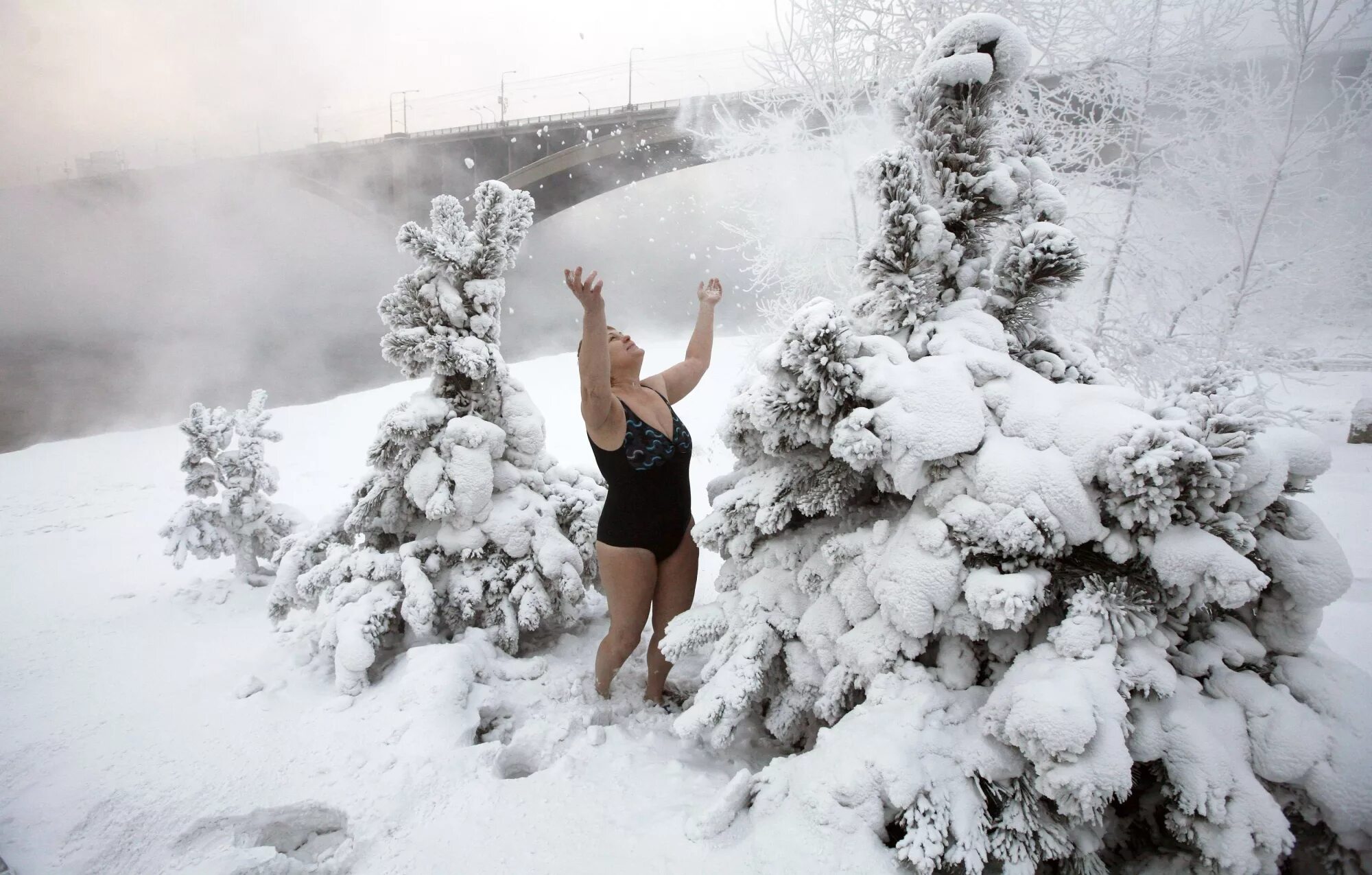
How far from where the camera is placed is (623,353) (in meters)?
2.03

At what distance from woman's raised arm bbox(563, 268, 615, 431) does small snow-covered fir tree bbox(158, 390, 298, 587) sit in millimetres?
2633

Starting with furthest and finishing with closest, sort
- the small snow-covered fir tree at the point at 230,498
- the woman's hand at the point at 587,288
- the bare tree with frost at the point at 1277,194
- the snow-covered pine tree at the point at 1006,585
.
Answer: the bare tree with frost at the point at 1277,194 < the small snow-covered fir tree at the point at 230,498 < the woman's hand at the point at 587,288 < the snow-covered pine tree at the point at 1006,585

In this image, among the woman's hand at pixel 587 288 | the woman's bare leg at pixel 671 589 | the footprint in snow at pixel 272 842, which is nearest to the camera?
the footprint in snow at pixel 272 842

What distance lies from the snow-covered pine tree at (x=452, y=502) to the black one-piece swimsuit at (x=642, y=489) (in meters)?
0.41

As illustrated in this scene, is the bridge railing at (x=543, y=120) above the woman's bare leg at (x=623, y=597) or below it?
above

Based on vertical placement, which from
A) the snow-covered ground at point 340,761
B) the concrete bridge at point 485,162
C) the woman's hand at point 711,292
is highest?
the concrete bridge at point 485,162

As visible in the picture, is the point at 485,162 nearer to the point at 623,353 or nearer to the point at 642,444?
the point at 623,353

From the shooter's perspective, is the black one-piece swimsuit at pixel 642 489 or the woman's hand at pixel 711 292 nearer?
the black one-piece swimsuit at pixel 642 489

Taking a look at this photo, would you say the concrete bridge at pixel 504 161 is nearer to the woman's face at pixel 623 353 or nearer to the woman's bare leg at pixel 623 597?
the woman's face at pixel 623 353

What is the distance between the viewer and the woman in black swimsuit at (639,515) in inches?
74.7

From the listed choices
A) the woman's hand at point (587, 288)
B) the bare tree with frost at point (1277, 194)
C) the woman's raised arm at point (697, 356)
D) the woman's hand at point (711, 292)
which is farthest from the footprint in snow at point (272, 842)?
the bare tree with frost at point (1277, 194)

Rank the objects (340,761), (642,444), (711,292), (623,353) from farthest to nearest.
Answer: (711,292) → (623,353) → (642,444) → (340,761)

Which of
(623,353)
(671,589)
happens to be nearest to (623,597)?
(671,589)

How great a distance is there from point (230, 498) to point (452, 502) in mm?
2063
